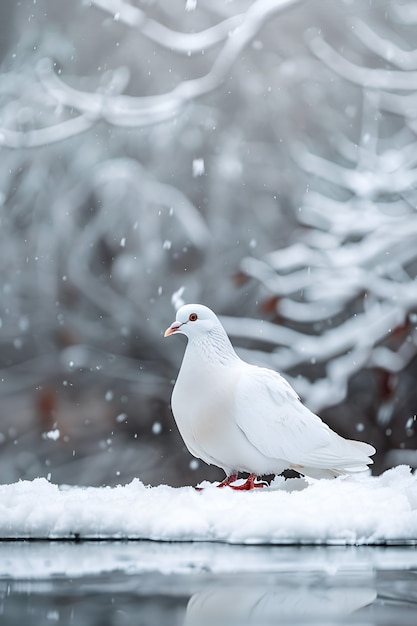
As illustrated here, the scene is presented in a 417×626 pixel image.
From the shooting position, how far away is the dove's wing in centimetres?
127

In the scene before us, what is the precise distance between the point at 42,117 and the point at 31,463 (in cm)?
81

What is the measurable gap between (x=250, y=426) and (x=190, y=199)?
1.05 metres

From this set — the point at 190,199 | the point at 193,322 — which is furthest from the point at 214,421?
the point at 190,199

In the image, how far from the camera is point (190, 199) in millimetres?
2227

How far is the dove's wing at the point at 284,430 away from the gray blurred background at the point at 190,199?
87 cm

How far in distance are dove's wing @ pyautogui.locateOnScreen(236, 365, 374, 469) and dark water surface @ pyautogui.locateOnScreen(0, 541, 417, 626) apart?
0.94ft

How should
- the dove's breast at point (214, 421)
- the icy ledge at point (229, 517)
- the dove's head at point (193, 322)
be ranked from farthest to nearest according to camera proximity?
the dove's head at point (193, 322) → the dove's breast at point (214, 421) → the icy ledge at point (229, 517)

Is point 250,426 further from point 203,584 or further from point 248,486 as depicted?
point 203,584

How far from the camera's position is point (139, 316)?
223 cm

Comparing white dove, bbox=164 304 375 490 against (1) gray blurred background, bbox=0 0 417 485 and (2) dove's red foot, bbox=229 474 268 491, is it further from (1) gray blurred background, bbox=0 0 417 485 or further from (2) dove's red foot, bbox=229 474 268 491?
(1) gray blurred background, bbox=0 0 417 485

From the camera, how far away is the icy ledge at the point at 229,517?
1.00 meters

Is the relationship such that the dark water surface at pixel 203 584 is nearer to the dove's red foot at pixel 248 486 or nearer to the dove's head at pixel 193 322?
the dove's red foot at pixel 248 486

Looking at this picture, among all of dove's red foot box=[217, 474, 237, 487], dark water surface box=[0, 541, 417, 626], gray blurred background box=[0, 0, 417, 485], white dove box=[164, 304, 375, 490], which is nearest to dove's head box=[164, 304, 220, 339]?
white dove box=[164, 304, 375, 490]

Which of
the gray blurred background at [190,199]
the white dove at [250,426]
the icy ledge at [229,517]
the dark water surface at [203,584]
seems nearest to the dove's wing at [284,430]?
the white dove at [250,426]
